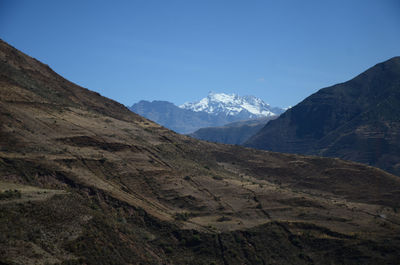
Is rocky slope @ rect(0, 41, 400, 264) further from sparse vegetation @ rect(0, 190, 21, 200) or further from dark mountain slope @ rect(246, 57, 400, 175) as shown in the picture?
dark mountain slope @ rect(246, 57, 400, 175)

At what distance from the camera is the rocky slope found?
30.0 m

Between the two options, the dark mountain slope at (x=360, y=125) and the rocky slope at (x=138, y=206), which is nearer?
the rocky slope at (x=138, y=206)

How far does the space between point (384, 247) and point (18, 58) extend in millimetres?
71918

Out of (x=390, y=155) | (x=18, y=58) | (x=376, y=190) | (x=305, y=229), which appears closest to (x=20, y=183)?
(x=305, y=229)

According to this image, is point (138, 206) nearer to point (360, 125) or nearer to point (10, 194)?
point (10, 194)

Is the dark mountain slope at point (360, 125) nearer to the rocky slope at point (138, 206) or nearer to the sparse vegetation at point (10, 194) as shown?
the rocky slope at point (138, 206)

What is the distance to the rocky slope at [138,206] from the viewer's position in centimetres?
2998

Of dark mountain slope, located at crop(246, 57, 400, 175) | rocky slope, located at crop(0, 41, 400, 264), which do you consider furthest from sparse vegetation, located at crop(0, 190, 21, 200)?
dark mountain slope, located at crop(246, 57, 400, 175)

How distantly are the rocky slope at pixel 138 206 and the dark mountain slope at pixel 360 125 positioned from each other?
77.1m

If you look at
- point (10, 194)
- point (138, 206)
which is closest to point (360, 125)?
point (138, 206)

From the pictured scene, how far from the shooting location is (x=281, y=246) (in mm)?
40812

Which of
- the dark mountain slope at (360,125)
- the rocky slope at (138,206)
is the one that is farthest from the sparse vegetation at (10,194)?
the dark mountain slope at (360,125)

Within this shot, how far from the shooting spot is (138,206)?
139 feet

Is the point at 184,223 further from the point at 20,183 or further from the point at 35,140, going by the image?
the point at 35,140
